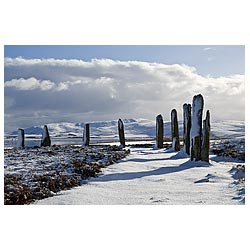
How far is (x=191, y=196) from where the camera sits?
10.1 meters

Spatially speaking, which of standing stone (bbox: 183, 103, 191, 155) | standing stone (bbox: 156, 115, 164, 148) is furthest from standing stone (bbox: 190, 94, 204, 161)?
standing stone (bbox: 156, 115, 164, 148)

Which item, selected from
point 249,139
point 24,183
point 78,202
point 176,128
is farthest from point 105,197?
point 176,128

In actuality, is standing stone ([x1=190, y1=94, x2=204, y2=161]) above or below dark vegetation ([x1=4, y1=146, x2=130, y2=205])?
above

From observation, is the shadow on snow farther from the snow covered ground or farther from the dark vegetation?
the dark vegetation

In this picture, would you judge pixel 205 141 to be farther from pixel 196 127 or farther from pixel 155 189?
pixel 155 189

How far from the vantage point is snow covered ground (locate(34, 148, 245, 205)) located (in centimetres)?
952

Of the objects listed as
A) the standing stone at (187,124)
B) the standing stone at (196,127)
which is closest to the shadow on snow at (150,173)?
the standing stone at (196,127)

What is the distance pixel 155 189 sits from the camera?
11.1 m

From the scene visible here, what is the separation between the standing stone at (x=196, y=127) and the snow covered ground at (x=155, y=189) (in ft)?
7.86

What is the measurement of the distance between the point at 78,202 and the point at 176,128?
1982 centimetres

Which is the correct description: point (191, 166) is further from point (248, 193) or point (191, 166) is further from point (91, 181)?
point (248, 193)

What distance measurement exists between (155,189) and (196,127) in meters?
7.67

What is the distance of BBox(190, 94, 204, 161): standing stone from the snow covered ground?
94.3 inches
